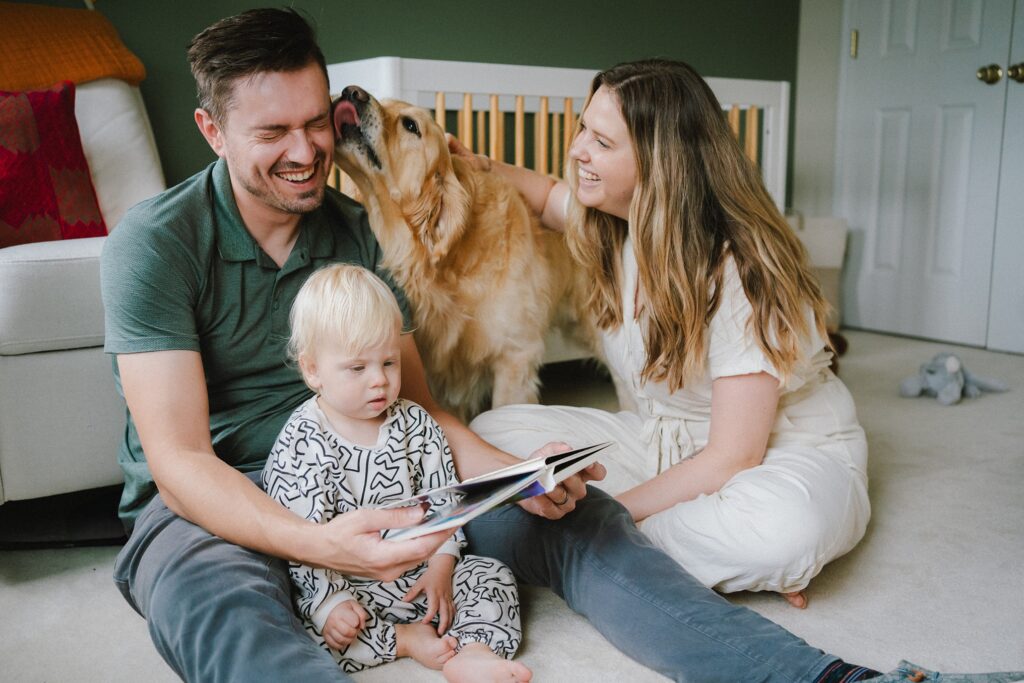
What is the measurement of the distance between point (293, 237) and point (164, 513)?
19.1 inches

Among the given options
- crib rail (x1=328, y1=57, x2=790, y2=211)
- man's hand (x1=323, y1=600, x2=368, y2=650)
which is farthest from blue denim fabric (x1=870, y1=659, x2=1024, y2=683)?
crib rail (x1=328, y1=57, x2=790, y2=211)

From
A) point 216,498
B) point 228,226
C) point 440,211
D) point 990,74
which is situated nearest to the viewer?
point 216,498

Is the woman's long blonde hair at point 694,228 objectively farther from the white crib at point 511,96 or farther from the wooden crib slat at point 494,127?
the wooden crib slat at point 494,127

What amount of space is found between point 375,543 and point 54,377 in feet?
3.01

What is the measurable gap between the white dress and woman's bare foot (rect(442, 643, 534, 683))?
15.8 inches

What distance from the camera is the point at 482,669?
1.16 metres

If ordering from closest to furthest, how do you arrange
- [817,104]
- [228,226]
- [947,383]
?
[228,226] < [947,383] < [817,104]

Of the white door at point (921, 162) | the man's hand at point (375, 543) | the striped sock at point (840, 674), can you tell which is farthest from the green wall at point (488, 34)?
the striped sock at point (840, 674)

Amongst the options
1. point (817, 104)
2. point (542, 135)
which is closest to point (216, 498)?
point (542, 135)

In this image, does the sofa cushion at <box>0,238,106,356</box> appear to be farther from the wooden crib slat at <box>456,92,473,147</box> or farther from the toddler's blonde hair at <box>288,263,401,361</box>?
the wooden crib slat at <box>456,92,473,147</box>

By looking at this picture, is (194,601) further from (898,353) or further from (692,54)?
(692,54)

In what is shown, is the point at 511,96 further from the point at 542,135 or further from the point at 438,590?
the point at 438,590

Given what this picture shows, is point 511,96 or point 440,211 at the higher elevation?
point 511,96

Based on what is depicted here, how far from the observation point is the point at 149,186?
2.36 m
